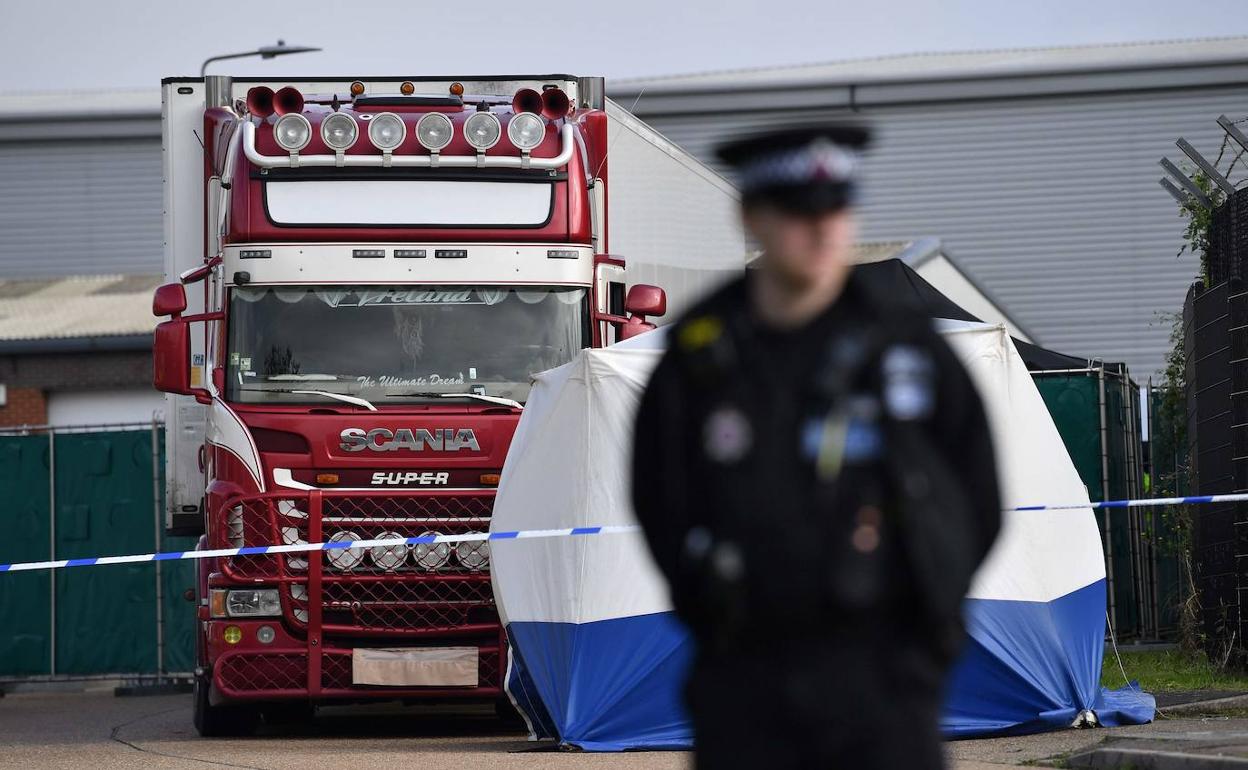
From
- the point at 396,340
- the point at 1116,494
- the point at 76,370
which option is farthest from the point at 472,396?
the point at 76,370

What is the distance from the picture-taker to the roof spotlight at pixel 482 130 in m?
11.3

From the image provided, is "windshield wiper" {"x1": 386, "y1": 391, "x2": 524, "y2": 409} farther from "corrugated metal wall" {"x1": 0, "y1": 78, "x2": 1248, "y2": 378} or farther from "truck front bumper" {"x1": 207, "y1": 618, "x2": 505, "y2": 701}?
"corrugated metal wall" {"x1": 0, "y1": 78, "x2": 1248, "y2": 378}

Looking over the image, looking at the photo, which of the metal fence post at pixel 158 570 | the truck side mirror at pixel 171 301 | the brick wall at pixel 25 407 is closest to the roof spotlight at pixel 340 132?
the truck side mirror at pixel 171 301

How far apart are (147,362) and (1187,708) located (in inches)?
999

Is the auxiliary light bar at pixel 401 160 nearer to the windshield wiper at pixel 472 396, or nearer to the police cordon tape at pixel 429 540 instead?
the windshield wiper at pixel 472 396

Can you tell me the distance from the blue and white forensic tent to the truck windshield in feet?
3.25

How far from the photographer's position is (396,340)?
36.9 feet

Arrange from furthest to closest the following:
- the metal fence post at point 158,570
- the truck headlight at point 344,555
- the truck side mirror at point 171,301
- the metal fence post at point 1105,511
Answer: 1. the metal fence post at point 158,570
2. the metal fence post at point 1105,511
3. the truck side mirror at point 171,301
4. the truck headlight at point 344,555

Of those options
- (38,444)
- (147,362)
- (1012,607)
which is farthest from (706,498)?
(147,362)

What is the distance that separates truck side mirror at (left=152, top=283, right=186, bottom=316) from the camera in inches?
441

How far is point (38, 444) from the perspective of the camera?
58.9ft

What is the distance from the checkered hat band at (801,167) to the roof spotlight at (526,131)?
8.03 m

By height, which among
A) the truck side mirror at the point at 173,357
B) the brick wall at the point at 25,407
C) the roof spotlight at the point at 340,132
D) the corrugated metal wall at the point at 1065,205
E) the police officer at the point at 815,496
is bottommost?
the police officer at the point at 815,496

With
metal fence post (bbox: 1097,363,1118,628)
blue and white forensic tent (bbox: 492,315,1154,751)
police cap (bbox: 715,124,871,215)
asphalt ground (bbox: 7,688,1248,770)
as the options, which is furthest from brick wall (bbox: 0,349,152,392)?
police cap (bbox: 715,124,871,215)
